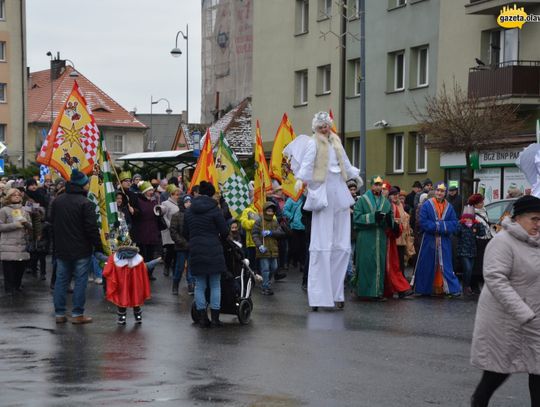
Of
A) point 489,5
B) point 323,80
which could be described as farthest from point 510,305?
point 323,80

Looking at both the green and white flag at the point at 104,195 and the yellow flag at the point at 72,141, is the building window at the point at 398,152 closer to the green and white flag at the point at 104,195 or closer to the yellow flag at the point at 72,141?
the yellow flag at the point at 72,141

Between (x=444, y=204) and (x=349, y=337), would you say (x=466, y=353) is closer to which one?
(x=349, y=337)

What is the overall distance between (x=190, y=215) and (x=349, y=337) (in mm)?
2375

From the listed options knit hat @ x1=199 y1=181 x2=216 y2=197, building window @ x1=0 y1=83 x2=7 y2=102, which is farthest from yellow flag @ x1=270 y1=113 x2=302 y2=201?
building window @ x1=0 y1=83 x2=7 y2=102

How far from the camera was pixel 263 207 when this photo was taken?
19547 millimetres

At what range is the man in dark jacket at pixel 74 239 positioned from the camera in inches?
554

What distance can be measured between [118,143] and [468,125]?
6926 cm

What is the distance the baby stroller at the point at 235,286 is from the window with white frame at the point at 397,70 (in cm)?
2850

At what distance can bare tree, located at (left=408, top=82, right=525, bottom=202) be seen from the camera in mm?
32781

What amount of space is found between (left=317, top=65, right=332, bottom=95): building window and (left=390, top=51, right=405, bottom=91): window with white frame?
4.89 m

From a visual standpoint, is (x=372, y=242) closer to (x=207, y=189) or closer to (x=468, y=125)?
(x=207, y=189)

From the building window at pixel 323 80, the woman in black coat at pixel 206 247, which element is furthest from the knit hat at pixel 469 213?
the building window at pixel 323 80

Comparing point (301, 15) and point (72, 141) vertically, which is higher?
point (301, 15)
